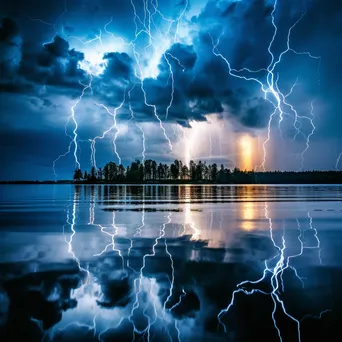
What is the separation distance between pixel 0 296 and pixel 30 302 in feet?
1.62

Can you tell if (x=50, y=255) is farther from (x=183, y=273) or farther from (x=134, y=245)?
(x=183, y=273)

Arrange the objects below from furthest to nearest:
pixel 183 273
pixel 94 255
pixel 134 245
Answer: pixel 134 245 → pixel 94 255 → pixel 183 273

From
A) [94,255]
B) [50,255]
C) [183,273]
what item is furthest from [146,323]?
[50,255]

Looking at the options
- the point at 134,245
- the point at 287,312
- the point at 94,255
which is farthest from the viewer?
the point at 134,245

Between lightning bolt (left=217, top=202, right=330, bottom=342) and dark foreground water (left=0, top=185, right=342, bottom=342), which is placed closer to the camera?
dark foreground water (left=0, top=185, right=342, bottom=342)

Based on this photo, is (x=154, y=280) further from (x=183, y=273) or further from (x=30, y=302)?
(x=30, y=302)

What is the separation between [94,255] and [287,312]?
13.3 feet

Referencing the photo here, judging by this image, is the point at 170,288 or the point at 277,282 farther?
the point at 277,282

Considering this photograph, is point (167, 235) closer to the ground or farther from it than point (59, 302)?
farther from it

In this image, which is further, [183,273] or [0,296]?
[183,273]

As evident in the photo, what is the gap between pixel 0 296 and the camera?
14.4ft

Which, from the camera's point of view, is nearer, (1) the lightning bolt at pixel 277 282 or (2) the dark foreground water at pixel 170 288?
(2) the dark foreground water at pixel 170 288

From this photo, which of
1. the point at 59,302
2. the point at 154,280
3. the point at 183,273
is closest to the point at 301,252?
the point at 183,273

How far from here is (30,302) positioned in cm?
420
